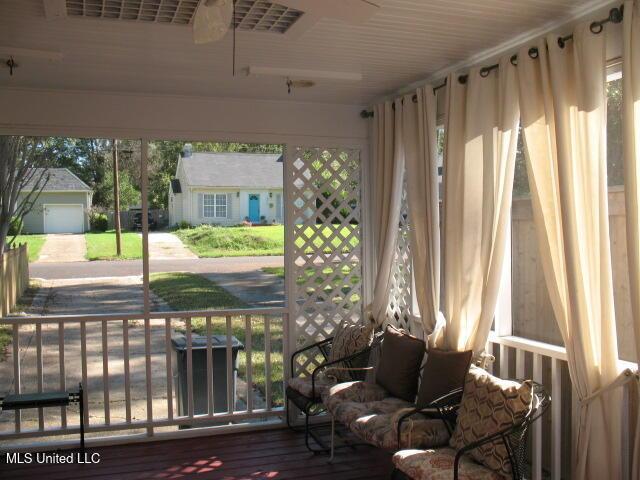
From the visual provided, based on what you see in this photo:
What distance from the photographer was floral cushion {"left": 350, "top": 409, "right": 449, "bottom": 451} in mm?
3051

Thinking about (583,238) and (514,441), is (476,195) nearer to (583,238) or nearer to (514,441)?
(583,238)

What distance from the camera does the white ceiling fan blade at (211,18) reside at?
1996 millimetres

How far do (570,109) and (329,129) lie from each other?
2.36 meters

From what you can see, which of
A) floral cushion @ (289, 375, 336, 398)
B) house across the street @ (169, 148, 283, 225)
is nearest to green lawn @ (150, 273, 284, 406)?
house across the street @ (169, 148, 283, 225)

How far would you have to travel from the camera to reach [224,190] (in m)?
9.10

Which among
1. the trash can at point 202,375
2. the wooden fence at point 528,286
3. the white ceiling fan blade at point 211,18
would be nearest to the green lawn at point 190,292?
the trash can at point 202,375

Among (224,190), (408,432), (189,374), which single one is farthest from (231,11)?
(224,190)

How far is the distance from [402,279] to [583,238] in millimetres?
2135

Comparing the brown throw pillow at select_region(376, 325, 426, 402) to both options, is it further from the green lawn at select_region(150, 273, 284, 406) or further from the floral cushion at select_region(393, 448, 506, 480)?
the green lawn at select_region(150, 273, 284, 406)

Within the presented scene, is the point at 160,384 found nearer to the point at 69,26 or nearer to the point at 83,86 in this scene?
the point at 83,86

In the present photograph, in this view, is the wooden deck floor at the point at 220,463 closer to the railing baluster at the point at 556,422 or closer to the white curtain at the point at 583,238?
the railing baluster at the point at 556,422

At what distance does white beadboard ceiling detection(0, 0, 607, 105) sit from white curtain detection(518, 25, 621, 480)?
0.99ft

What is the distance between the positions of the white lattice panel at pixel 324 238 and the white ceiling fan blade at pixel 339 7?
8.67ft

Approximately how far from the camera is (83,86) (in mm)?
4113
